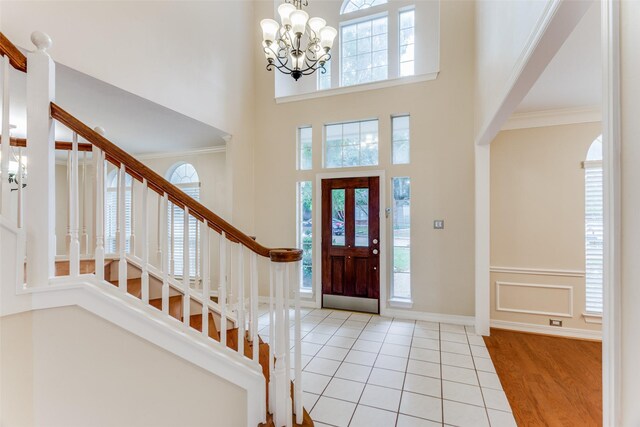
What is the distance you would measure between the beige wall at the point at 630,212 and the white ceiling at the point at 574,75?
157 centimetres

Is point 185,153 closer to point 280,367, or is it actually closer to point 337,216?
point 337,216

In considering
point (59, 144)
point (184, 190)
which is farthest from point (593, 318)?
point (184, 190)

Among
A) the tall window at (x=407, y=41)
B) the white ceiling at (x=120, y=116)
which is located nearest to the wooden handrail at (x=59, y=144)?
the white ceiling at (x=120, y=116)

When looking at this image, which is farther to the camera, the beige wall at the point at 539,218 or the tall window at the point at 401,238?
the tall window at the point at 401,238

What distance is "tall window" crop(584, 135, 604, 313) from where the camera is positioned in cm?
344

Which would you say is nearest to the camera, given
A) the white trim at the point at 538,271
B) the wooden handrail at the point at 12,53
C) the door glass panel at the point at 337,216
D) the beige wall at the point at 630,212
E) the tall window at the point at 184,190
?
the beige wall at the point at 630,212

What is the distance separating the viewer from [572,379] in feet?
8.41

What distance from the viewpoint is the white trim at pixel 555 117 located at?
3.47m

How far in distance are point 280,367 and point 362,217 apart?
2.87 meters

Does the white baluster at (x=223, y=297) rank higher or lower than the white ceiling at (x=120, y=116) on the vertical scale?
lower

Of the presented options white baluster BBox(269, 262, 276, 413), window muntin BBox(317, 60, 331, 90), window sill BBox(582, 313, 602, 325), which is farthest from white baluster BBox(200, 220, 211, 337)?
window sill BBox(582, 313, 602, 325)

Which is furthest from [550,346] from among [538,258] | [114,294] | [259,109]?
[259,109]

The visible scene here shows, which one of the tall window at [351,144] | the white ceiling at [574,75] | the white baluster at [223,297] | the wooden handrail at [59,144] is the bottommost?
the white baluster at [223,297]

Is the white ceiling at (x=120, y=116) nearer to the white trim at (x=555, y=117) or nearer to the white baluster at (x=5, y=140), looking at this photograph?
the white baluster at (x=5, y=140)
